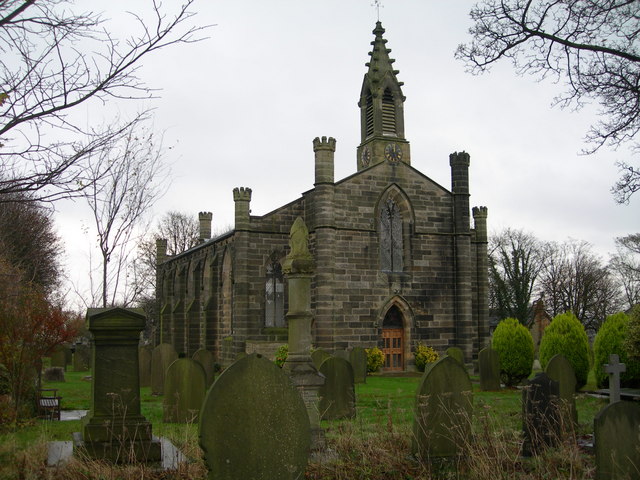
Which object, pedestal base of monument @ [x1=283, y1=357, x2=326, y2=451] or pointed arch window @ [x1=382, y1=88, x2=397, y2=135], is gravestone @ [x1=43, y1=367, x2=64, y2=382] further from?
pointed arch window @ [x1=382, y1=88, x2=397, y2=135]

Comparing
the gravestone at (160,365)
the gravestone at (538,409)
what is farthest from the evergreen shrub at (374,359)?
the gravestone at (538,409)

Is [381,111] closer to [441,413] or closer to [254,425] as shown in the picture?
[441,413]

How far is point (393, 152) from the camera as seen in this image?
27.0m

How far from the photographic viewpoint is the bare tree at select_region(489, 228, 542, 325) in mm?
47312

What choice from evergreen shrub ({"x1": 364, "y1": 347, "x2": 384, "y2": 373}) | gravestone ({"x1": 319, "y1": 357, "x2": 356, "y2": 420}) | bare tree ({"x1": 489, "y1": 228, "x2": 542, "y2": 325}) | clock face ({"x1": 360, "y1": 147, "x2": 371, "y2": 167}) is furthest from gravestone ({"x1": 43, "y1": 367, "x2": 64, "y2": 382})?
bare tree ({"x1": 489, "y1": 228, "x2": 542, "y2": 325})

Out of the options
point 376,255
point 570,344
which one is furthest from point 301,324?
point 376,255

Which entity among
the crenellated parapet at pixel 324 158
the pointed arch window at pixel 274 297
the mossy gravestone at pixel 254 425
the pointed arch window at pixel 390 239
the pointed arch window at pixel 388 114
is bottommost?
the mossy gravestone at pixel 254 425

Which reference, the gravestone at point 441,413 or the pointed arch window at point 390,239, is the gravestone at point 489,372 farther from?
the gravestone at point 441,413

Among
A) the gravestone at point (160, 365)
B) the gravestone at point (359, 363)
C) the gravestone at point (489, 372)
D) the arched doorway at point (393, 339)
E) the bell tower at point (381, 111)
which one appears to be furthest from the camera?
the bell tower at point (381, 111)

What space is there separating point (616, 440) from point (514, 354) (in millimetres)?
13215

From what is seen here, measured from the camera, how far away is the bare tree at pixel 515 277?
47312 mm

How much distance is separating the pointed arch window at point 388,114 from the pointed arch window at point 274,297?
7364 mm

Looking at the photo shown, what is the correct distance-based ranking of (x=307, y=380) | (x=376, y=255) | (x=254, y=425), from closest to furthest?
(x=254, y=425) → (x=307, y=380) → (x=376, y=255)

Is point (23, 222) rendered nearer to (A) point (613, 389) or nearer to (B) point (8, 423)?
(B) point (8, 423)
